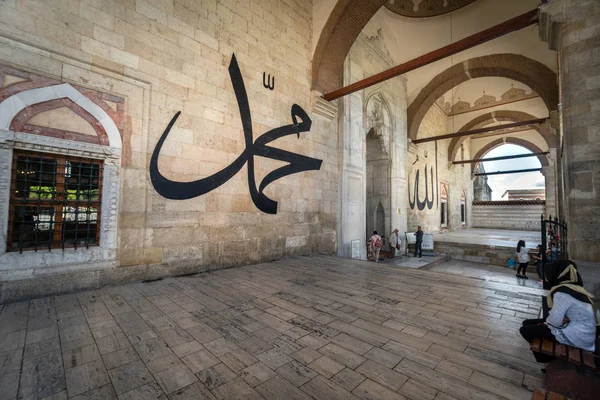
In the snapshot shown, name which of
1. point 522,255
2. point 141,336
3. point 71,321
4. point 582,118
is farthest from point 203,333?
point 522,255

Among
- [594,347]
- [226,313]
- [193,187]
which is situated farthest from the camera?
[193,187]

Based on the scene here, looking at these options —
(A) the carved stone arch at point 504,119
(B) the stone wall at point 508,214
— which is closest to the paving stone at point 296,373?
(A) the carved stone arch at point 504,119

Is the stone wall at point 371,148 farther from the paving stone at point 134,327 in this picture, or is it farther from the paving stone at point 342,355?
the paving stone at point 134,327

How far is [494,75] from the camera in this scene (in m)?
10.3

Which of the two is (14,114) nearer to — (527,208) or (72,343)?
(72,343)

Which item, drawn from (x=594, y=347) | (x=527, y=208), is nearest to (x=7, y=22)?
(x=594, y=347)

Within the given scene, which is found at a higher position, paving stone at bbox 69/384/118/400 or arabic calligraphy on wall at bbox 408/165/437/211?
arabic calligraphy on wall at bbox 408/165/437/211

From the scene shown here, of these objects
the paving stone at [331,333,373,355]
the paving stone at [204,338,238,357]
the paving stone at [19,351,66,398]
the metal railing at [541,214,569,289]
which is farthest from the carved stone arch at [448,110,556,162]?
the paving stone at [19,351,66,398]

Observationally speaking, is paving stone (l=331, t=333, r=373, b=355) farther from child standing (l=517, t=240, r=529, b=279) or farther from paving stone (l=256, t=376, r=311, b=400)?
child standing (l=517, t=240, r=529, b=279)

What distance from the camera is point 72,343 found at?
1971mm

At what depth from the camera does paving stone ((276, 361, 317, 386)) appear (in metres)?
1.60

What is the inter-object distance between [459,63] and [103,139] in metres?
12.5

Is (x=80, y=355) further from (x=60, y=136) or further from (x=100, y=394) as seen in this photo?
(x=60, y=136)

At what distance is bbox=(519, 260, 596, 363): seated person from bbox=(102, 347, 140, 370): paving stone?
272 cm
